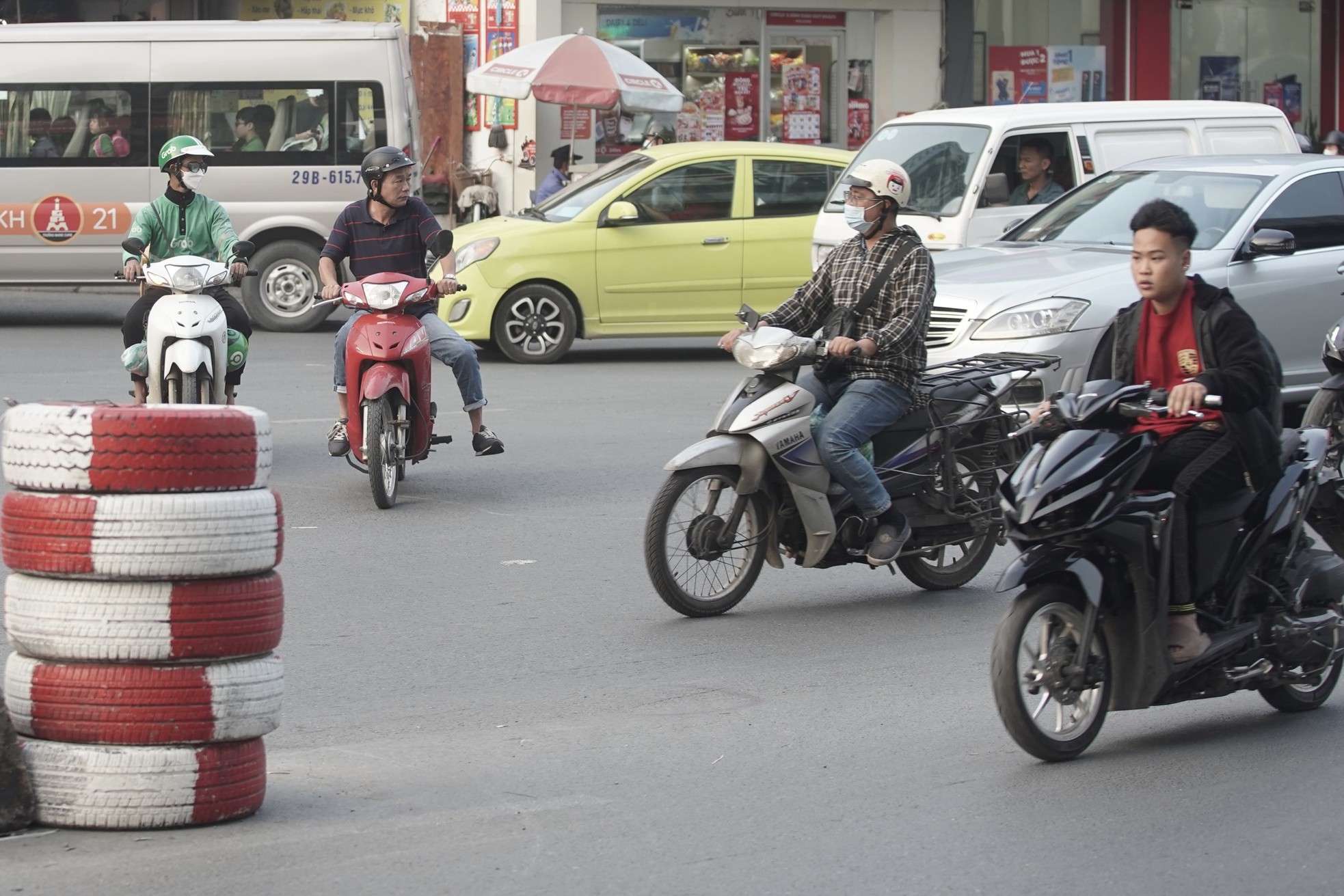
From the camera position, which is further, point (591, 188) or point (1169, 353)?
point (591, 188)

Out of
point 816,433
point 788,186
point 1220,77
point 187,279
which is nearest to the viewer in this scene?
point 816,433

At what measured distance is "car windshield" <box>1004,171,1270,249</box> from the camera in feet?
36.8

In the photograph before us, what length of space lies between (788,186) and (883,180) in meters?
8.89

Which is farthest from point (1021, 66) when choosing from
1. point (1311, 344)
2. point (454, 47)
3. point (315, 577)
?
point (315, 577)

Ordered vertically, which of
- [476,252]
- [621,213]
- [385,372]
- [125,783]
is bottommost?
[125,783]

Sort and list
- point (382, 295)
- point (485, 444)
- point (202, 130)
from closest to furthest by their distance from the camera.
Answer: point (382, 295)
point (485, 444)
point (202, 130)

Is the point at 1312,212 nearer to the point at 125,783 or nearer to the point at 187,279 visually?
the point at 187,279

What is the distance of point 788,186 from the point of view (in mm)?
15945

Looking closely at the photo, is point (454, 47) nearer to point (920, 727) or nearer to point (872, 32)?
point (872, 32)

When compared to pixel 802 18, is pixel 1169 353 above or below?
below

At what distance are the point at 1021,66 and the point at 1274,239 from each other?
15.2 meters

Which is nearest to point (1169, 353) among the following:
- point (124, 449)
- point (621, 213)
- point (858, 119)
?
point (124, 449)

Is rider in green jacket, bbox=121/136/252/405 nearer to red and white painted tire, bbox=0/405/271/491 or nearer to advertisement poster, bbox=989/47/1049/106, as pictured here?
red and white painted tire, bbox=0/405/271/491

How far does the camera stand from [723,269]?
51.5 feet
